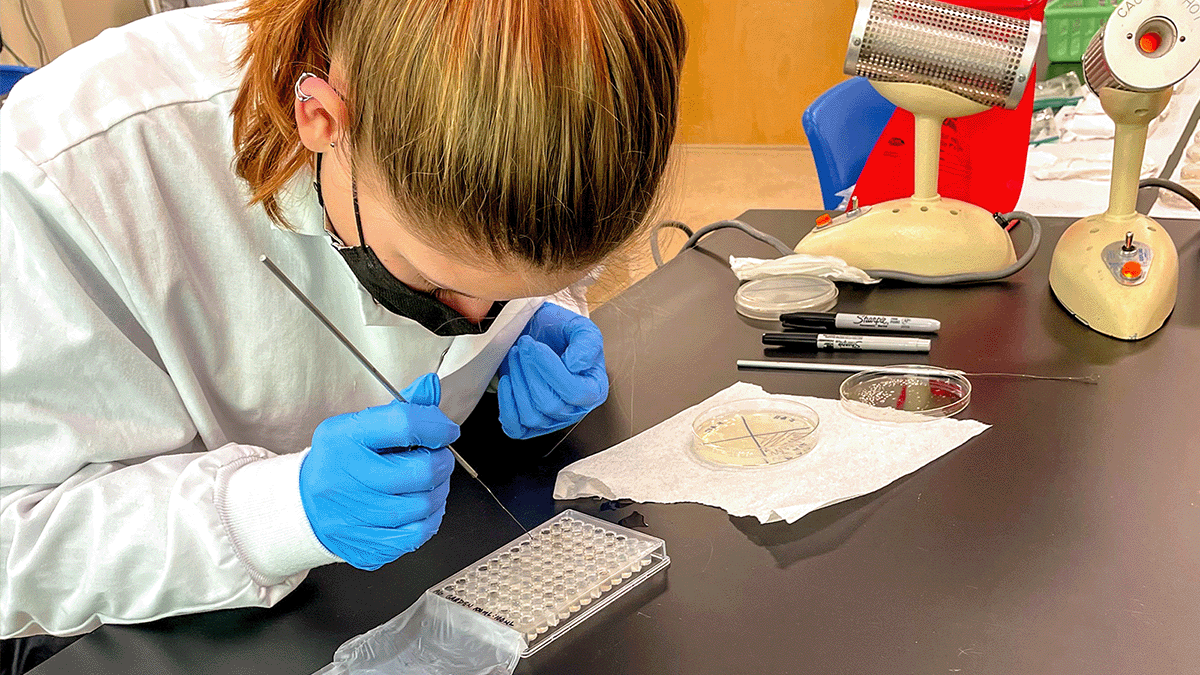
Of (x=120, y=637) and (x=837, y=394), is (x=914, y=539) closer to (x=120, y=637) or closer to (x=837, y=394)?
(x=837, y=394)

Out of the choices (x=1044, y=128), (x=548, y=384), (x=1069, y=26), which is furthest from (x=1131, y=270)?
(x=1069, y=26)

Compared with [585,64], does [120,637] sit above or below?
below

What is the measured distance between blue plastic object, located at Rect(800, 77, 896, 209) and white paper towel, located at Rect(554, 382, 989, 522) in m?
1.04

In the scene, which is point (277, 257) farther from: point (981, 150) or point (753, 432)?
point (981, 150)

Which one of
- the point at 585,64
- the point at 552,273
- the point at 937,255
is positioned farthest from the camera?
the point at 937,255

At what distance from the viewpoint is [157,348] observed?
2.91 ft

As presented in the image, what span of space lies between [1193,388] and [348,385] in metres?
0.89

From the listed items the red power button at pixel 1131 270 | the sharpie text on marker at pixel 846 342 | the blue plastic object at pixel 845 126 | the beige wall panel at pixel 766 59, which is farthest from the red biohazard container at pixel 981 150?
the beige wall panel at pixel 766 59

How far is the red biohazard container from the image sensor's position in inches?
69.1

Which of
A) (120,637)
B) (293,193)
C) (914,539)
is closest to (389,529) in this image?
(120,637)

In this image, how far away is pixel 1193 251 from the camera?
143 cm

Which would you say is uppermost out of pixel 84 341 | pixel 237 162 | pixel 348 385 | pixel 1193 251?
pixel 237 162

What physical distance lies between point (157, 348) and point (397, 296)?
220mm

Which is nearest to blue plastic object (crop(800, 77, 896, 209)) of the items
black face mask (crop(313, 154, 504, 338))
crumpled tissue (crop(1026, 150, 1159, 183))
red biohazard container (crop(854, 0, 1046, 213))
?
red biohazard container (crop(854, 0, 1046, 213))
